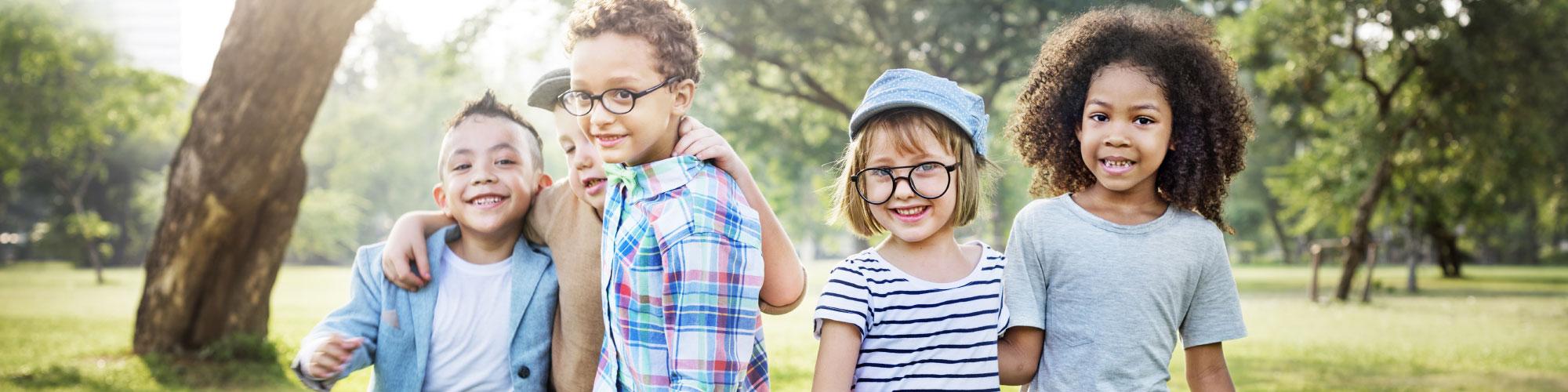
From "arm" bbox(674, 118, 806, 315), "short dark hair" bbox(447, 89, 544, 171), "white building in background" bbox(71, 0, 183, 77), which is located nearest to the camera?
"arm" bbox(674, 118, 806, 315)

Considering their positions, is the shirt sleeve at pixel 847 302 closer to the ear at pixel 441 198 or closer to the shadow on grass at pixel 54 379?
the ear at pixel 441 198

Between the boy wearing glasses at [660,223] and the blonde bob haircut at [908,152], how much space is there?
288mm

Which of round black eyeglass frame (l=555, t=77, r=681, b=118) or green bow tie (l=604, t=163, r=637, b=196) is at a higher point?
round black eyeglass frame (l=555, t=77, r=681, b=118)

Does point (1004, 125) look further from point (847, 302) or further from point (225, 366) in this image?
point (225, 366)

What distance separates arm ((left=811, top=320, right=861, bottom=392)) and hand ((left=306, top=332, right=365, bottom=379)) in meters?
1.22

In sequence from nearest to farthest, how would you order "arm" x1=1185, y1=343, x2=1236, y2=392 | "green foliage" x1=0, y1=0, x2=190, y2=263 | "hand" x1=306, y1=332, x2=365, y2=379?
"arm" x1=1185, y1=343, x2=1236, y2=392 → "hand" x1=306, y1=332, x2=365, y2=379 → "green foliage" x1=0, y1=0, x2=190, y2=263

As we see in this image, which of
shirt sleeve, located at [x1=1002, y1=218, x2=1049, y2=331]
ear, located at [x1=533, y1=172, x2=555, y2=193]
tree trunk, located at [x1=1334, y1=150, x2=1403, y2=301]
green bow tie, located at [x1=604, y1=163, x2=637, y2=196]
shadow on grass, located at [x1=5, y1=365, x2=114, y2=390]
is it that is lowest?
shadow on grass, located at [x1=5, y1=365, x2=114, y2=390]

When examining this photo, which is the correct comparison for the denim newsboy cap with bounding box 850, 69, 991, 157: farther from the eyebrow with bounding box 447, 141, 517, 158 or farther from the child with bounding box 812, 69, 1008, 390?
the eyebrow with bounding box 447, 141, 517, 158

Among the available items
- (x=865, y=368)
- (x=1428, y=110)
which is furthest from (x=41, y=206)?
(x=865, y=368)

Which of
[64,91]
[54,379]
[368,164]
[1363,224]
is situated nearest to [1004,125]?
[54,379]

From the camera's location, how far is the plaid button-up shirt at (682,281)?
1.99 meters

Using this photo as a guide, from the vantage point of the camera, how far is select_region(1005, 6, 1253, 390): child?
2291 millimetres

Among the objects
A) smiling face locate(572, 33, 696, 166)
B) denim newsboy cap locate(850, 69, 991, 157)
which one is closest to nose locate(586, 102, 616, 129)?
smiling face locate(572, 33, 696, 166)

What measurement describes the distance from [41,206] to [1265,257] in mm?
59258
